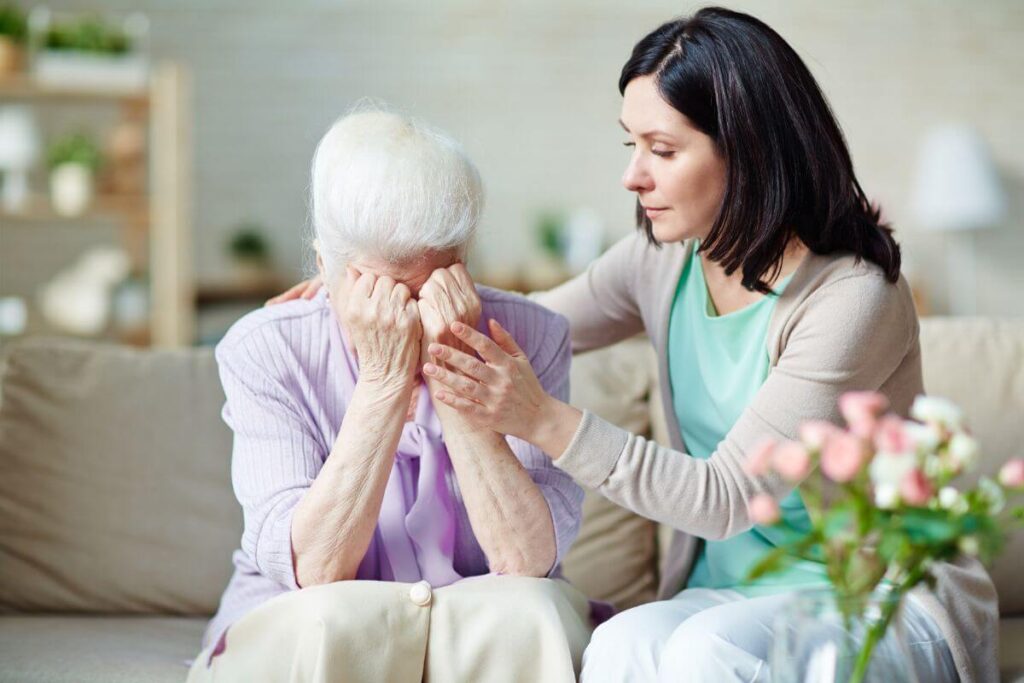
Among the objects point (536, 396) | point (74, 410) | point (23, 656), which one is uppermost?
point (536, 396)

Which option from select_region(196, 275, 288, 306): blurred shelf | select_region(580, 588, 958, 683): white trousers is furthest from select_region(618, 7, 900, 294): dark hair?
select_region(196, 275, 288, 306): blurred shelf

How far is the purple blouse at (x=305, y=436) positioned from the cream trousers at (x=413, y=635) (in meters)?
0.14

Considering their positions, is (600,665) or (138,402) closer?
(600,665)

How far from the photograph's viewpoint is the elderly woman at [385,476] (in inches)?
57.9

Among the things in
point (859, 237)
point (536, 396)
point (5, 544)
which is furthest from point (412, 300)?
point (5, 544)

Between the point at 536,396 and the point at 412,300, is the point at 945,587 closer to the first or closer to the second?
the point at 536,396

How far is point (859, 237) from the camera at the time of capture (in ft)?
5.59

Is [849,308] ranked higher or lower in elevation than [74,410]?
higher

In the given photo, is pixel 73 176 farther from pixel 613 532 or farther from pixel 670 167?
pixel 670 167

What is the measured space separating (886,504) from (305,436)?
87cm

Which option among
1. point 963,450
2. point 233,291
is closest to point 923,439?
point 963,450

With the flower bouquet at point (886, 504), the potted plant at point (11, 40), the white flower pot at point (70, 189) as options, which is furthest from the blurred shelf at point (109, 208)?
the flower bouquet at point (886, 504)

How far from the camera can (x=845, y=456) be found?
0.97 metres

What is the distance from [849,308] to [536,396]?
1.49 ft
